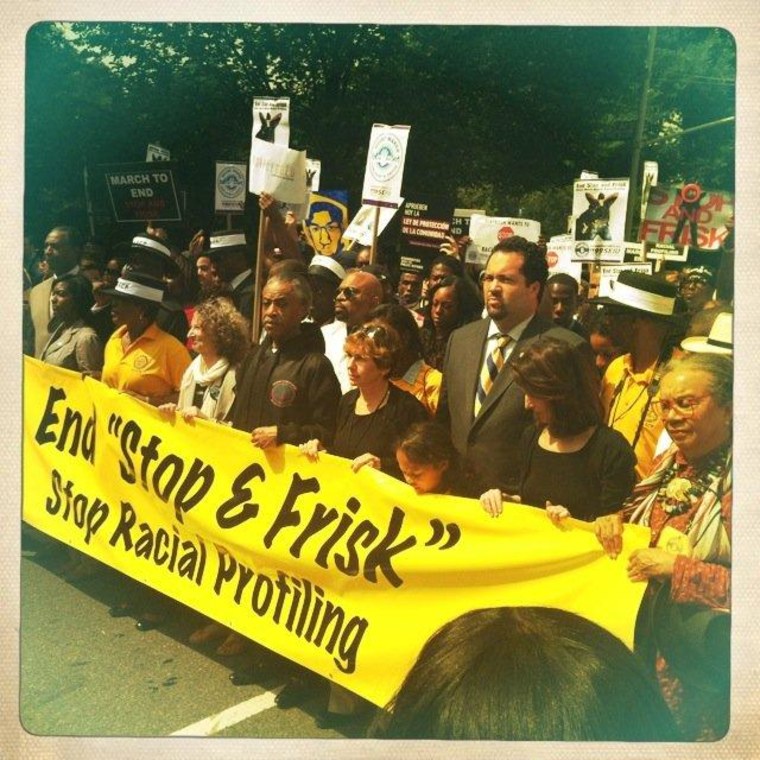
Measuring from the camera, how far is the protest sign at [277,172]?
4.08m

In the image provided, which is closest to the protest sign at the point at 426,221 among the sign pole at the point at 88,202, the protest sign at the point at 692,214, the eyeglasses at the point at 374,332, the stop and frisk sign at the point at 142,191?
the eyeglasses at the point at 374,332

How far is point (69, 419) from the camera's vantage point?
431 centimetres

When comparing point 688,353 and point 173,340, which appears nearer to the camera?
point 688,353

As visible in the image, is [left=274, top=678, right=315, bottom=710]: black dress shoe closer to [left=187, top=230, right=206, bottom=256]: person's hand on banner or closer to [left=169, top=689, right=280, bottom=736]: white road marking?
[left=169, top=689, right=280, bottom=736]: white road marking

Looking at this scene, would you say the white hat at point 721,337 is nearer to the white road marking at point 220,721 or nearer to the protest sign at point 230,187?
the protest sign at point 230,187

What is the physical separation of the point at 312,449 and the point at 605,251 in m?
1.22

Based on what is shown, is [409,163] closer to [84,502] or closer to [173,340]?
[173,340]

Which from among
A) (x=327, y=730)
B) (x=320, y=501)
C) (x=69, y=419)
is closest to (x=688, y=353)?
(x=320, y=501)

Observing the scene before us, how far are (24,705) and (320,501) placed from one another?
126cm

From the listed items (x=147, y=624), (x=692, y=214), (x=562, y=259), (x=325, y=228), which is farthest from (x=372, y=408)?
(x=692, y=214)

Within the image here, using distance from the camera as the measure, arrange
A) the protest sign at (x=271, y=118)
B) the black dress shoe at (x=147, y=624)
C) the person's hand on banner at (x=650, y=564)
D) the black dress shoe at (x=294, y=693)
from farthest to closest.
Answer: the black dress shoe at (x=147, y=624)
the black dress shoe at (x=294, y=693)
the protest sign at (x=271, y=118)
the person's hand on banner at (x=650, y=564)

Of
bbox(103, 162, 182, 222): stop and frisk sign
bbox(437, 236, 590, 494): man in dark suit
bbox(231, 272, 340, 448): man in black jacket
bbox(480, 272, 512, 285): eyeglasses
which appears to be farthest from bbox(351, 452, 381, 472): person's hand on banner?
bbox(103, 162, 182, 222): stop and frisk sign

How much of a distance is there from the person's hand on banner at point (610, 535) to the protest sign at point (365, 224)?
1256 mm

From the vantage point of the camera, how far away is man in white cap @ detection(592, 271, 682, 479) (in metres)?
4.02
